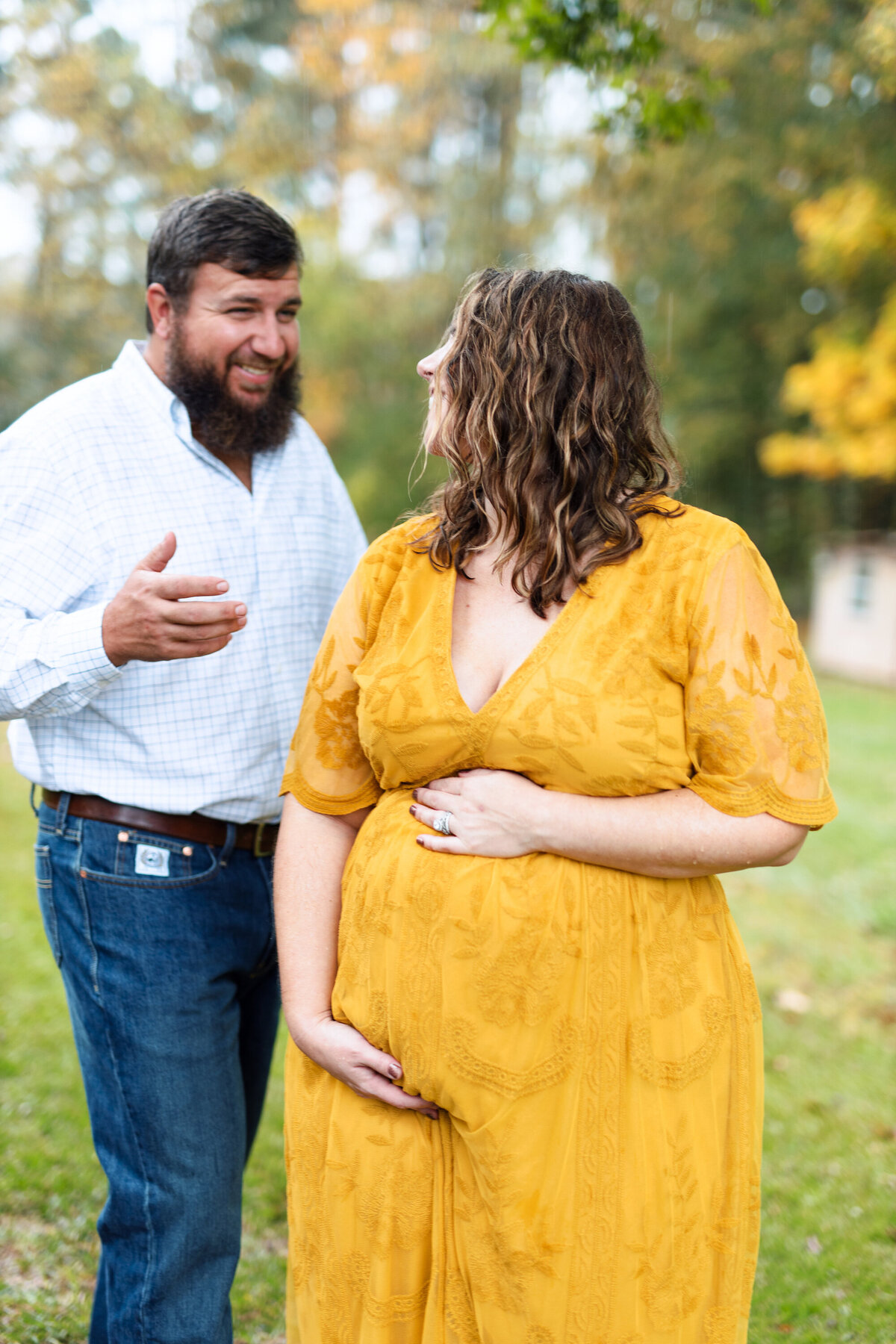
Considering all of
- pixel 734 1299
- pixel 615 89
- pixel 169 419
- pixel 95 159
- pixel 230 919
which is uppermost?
pixel 95 159

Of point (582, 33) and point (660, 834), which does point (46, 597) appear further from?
point (582, 33)

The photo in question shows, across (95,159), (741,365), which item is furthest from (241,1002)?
(741,365)

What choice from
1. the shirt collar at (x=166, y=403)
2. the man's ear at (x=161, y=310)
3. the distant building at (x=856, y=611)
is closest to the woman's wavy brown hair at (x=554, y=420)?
the shirt collar at (x=166, y=403)

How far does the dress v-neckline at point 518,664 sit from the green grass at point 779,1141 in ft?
7.01

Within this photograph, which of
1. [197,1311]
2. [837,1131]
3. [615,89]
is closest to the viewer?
[197,1311]

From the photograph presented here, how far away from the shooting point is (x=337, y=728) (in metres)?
1.85

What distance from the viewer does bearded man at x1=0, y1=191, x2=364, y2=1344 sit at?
1949 mm

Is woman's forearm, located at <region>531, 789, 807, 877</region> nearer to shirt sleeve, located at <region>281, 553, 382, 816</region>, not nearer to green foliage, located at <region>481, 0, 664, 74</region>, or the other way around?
shirt sleeve, located at <region>281, 553, 382, 816</region>

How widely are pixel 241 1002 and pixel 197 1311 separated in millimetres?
610

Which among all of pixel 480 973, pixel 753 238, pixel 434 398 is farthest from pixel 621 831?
pixel 753 238

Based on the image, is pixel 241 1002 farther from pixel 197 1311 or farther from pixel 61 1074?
pixel 61 1074

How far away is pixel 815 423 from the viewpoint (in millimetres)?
Answer: 19109

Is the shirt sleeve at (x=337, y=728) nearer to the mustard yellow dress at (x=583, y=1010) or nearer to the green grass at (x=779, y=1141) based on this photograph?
the mustard yellow dress at (x=583, y=1010)

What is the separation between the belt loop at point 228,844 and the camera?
2.13 m
